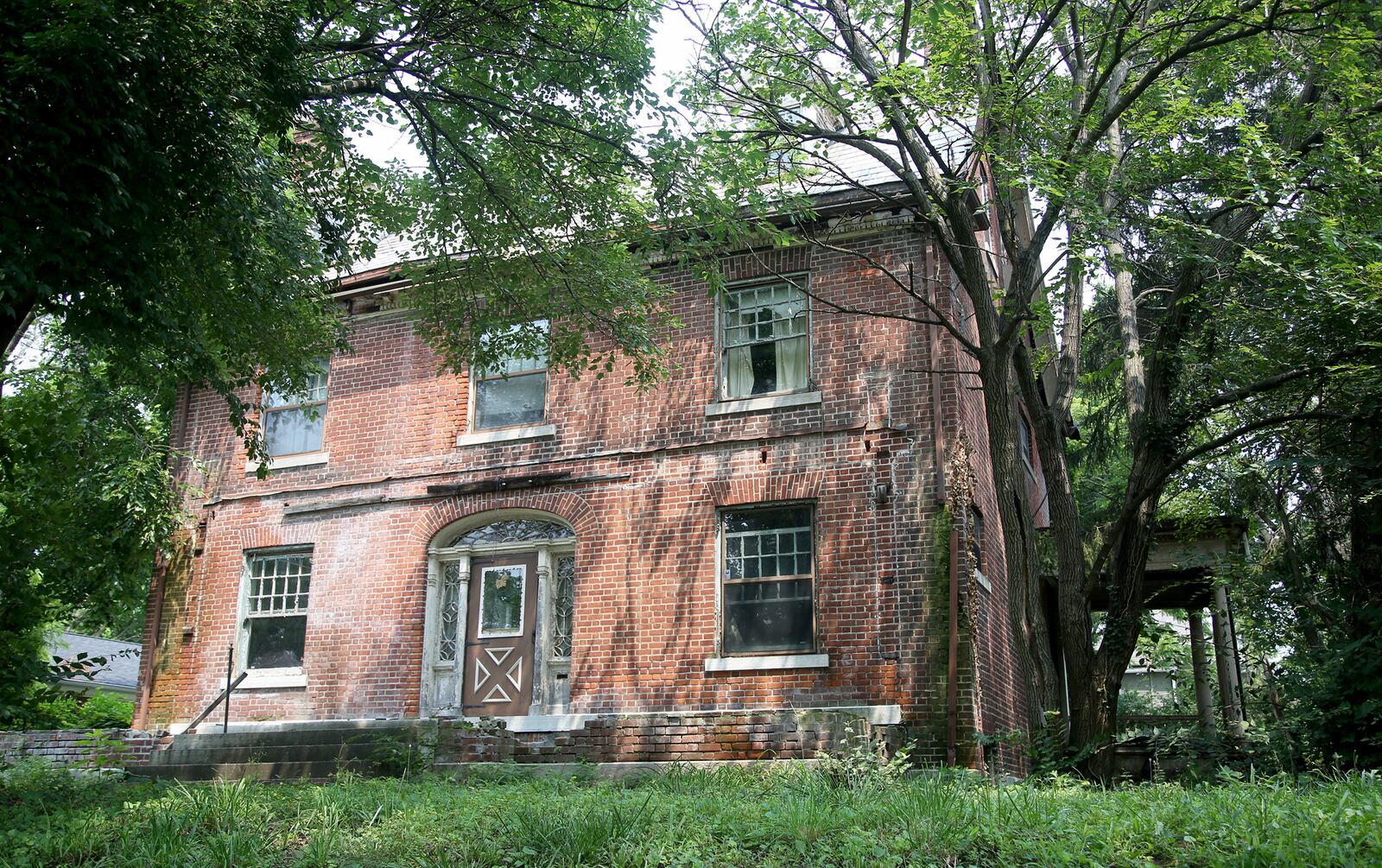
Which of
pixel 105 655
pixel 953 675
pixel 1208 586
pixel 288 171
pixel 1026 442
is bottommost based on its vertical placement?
pixel 953 675

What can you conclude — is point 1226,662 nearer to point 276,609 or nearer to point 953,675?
point 953,675

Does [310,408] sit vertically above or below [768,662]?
above

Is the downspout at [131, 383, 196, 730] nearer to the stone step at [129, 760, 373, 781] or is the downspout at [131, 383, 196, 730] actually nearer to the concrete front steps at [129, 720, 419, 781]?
the concrete front steps at [129, 720, 419, 781]

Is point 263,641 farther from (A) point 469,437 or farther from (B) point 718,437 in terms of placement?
(B) point 718,437

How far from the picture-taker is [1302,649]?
11977mm

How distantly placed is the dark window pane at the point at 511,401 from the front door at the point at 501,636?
6.05ft

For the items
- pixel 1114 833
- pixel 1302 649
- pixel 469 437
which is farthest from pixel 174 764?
pixel 1302 649

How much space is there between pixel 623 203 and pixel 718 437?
11.1 feet

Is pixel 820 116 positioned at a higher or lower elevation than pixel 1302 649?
higher

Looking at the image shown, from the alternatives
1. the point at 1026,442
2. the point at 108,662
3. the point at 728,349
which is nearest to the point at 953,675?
the point at 728,349

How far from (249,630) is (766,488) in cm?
796

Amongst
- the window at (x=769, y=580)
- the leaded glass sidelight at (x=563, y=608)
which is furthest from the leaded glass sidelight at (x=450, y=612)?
the window at (x=769, y=580)

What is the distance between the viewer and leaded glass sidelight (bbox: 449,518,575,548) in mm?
14312

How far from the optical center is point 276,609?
15.6 m
